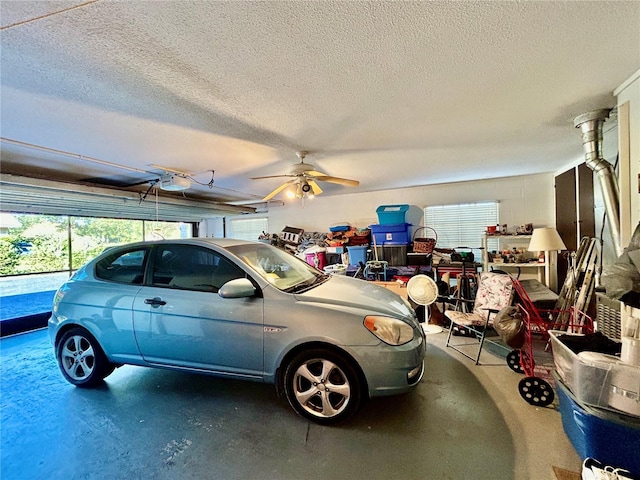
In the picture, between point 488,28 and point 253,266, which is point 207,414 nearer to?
point 253,266

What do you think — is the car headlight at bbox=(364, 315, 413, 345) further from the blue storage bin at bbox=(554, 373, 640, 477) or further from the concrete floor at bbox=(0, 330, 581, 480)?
the blue storage bin at bbox=(554, 373, 640, 477)

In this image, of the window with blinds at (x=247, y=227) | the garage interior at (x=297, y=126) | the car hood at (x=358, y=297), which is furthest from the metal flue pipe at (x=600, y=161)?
the window with blinds at (x=247, y=227)

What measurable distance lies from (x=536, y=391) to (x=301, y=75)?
2.96 meters

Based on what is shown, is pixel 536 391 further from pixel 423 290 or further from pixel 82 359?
pixel 82 359

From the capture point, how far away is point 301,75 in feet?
5.63

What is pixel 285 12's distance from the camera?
1226 millimetres

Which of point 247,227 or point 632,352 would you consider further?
point 247,227

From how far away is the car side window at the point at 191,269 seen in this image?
2.26 m

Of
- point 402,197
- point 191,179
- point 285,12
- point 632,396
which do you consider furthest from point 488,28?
point 402,197

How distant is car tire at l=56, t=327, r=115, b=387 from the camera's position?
250 cm

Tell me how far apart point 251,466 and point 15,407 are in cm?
228

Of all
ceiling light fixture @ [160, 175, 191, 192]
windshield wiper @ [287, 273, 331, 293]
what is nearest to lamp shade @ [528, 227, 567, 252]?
windshield wiper @ [287, 273, 331, 293]

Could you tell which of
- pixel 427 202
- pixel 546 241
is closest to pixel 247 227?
pixel 427 202

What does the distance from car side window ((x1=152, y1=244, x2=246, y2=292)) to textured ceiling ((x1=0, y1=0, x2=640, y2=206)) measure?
1149mm
